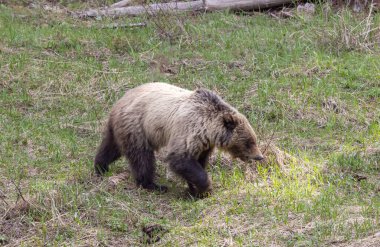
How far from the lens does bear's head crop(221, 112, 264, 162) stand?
735cm

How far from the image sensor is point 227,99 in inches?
388

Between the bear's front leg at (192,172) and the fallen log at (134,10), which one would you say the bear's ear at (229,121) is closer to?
the bear's front leg at (192,172)

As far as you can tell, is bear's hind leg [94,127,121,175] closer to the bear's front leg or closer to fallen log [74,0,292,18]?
the bear's front leg

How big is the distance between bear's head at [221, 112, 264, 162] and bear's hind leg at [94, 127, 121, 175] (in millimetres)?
1273

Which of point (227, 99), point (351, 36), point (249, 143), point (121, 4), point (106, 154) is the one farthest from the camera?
point (121, 4)

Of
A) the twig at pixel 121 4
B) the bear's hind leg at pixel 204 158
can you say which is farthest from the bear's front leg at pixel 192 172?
the twig at pixel 121 4

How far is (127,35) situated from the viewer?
475 inches

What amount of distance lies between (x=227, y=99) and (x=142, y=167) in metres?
2.60

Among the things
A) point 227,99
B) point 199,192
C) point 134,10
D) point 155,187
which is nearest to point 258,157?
point 199,192

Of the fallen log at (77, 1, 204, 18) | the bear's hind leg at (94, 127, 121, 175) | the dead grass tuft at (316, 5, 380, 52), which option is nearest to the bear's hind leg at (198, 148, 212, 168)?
the bear's hind leg at (94, 127, 121, 175)

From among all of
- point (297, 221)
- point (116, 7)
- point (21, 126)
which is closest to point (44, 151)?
point (21, 126)

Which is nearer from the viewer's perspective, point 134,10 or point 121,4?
point 134,10

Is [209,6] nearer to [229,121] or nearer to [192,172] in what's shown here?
[229,121]

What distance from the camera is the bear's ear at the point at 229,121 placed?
732 cm
